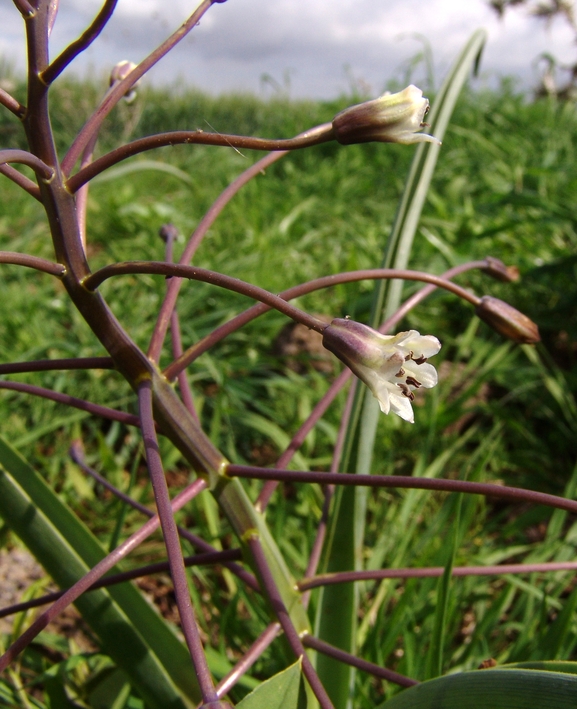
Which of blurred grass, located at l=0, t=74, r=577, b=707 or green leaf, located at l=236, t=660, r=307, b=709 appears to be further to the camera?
blurred grass, located at l=0, t=74, r=577, b=707

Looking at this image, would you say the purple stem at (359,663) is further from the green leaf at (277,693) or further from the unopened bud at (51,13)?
the unopened bud at (51,13)

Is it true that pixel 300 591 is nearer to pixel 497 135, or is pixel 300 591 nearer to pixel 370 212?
pixel 370 212

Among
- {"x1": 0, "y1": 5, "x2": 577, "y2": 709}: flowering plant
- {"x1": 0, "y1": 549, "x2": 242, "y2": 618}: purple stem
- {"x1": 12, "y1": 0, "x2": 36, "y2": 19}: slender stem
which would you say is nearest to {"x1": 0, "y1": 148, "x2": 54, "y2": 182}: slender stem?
{"x1": 0, "y1": 5, "x2": 577, "y2": 709}: flowering plant

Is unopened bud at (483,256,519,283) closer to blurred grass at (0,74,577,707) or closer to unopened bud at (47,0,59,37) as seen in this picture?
blurred grass at (0,74,577,707)

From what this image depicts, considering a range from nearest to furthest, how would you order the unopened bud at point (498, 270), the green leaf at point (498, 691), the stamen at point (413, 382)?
the green leaf at point (498, 691) < the stamen at point (413, 382) < the unopened bud at point (498, 270)

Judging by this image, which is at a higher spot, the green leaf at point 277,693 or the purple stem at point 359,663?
the green leaf at point 277,693

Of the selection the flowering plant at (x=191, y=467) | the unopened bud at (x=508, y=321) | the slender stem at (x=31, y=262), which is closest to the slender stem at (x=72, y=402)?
the flowering plant at (x=191, y=467)
